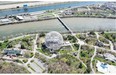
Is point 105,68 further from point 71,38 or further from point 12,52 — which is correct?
point 12,52

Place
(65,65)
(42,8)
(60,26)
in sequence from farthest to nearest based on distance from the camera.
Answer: (42,8)
(60,26)
(65,65)

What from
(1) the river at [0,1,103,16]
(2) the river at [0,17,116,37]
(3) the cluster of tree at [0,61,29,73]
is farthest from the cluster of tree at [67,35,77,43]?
(1) the river at [0,1,103,16]

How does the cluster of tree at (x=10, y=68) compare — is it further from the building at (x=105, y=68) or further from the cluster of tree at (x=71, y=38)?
the cluster of tree at (x=71, y=38)

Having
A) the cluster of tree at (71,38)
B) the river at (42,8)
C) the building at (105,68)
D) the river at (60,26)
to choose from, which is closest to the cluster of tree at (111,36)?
the river at (60,26)

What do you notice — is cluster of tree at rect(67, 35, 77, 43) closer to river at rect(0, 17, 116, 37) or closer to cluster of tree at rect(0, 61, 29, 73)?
river at rect(0, 17, 116, 37)

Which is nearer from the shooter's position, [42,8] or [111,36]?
[111,36]

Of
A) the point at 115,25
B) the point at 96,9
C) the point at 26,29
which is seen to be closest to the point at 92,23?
the point at 115,25

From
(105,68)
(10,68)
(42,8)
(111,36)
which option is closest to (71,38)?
(111,36)

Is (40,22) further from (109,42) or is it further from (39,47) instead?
(109,42)
